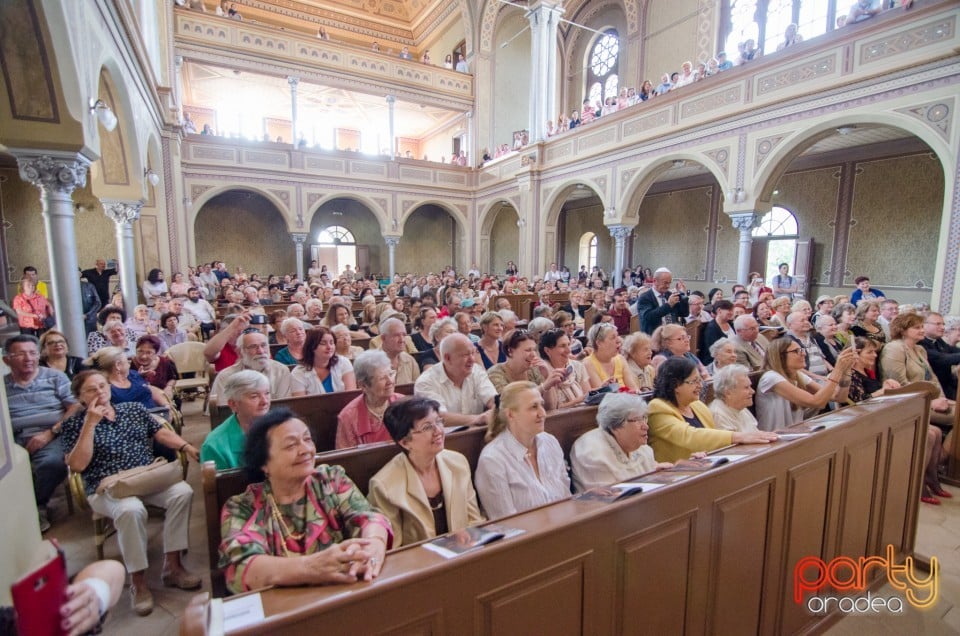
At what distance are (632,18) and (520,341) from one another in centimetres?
1435

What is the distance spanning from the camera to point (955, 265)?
19.7ft

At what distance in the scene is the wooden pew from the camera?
1.11 meters

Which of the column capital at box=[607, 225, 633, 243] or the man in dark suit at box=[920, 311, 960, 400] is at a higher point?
the column capital at box=[607, 225, 633, 243]

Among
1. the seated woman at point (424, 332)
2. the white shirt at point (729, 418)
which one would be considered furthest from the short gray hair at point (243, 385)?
the white shirt at point (729, 418)

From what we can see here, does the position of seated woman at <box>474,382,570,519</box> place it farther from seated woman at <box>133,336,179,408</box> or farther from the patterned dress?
seated woman at <box>133,336,179,408</box>

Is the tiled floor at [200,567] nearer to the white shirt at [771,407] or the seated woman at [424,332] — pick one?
the white shirt at [771,407]

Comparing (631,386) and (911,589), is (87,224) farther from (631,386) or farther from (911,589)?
(911,589)

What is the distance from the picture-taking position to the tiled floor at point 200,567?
7.47ft

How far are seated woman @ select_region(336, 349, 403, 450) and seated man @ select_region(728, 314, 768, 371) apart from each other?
9.71 ft

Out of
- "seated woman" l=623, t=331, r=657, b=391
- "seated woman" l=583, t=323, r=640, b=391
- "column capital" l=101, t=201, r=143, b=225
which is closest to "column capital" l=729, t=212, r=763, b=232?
"seated woman" l=623, t=331, r=657, b=391

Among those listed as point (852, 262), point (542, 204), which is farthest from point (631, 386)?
point (542, 204)

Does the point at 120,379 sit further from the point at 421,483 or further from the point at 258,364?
the point at 421,483

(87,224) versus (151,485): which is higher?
(87,224)

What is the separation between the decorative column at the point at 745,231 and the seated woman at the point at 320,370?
787 centimetres
